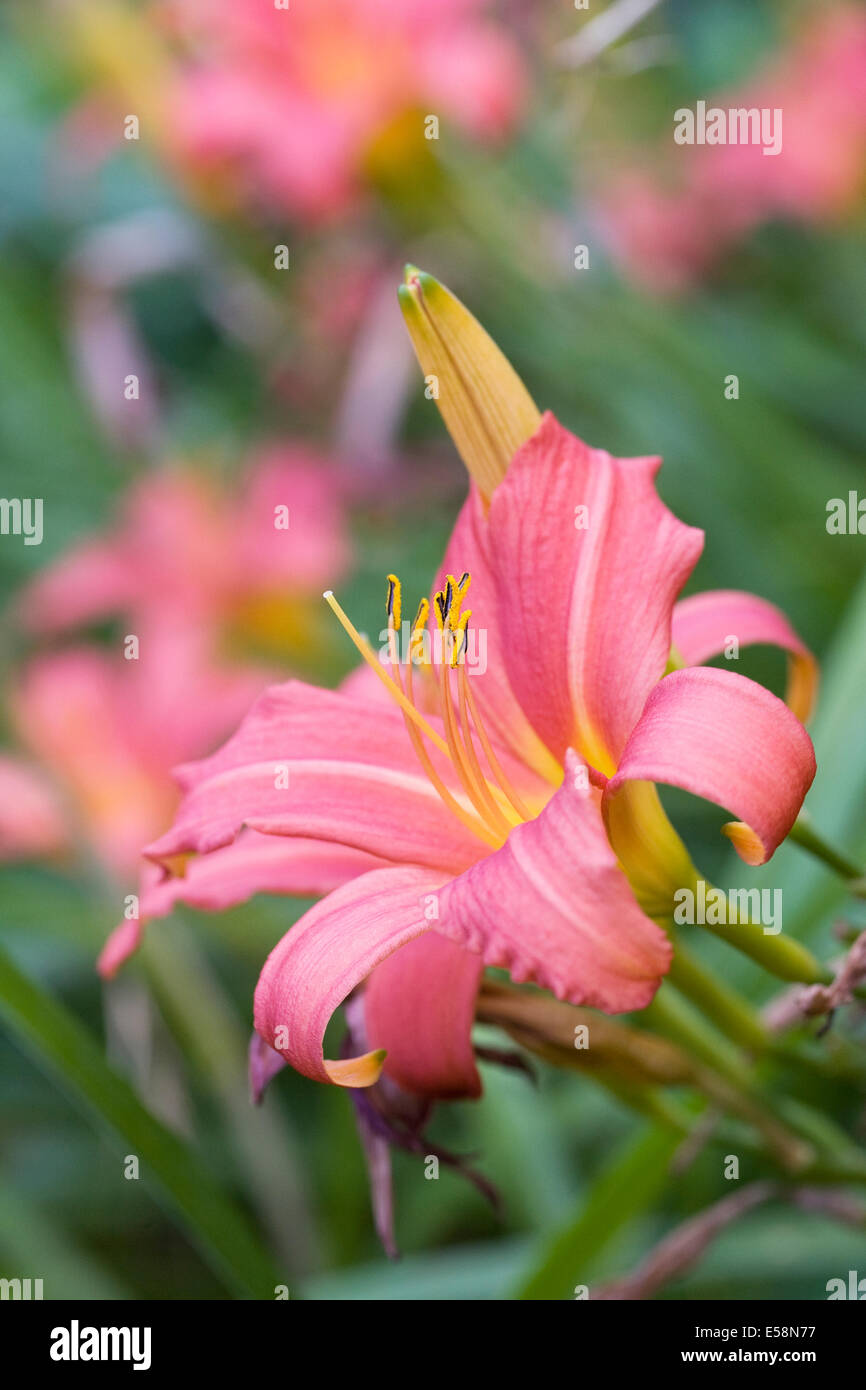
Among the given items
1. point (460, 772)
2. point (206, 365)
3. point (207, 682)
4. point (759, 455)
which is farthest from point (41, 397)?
point (460, 772)

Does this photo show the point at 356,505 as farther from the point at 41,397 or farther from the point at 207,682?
the point at 41,397

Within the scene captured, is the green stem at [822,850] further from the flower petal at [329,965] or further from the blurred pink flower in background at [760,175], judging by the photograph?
the blurred pink flower in background at [760,175]

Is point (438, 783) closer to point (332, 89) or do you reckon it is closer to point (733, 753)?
point (733, 753)

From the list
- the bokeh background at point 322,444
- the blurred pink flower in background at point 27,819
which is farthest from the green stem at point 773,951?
the blurred pink flower in background at point 27,819

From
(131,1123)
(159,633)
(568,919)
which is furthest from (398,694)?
(159,633)

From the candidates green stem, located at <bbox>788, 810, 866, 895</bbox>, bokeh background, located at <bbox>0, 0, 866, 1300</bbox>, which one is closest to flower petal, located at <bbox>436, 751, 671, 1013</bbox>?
green stem, located at <bbox>788, 810, 866, 895</bbox>

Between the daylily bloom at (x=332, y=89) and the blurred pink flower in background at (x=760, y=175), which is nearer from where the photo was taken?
the daylily bloom at (x=332, y=89)
